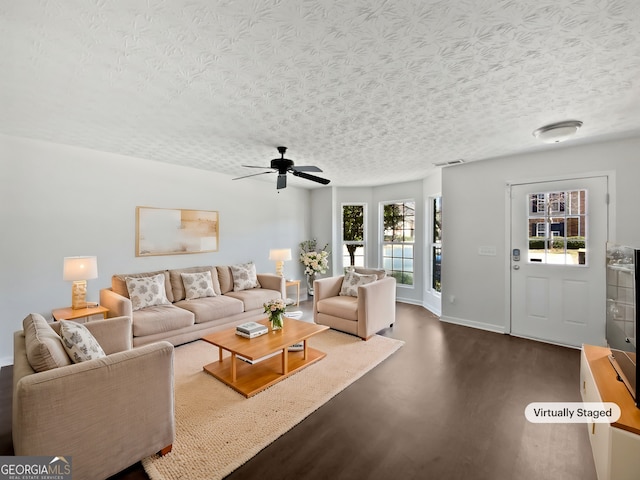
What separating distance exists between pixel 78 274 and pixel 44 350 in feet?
6.42

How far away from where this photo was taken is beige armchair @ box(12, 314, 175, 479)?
1.37 meters

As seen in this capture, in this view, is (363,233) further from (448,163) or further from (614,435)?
(614,435)

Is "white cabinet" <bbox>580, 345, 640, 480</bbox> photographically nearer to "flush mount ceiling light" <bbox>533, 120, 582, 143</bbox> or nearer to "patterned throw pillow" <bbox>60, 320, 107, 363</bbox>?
"flush mount ceiling light" <bbox>533, 120, 582, 143</bbox>

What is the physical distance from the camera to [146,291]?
12.0 feet

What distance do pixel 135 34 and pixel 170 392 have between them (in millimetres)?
2106

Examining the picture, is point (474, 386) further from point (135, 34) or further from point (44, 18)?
point (44, 18)

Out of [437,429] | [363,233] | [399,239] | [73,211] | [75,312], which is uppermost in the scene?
[73,211]

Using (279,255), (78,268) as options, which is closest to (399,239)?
(279,255)

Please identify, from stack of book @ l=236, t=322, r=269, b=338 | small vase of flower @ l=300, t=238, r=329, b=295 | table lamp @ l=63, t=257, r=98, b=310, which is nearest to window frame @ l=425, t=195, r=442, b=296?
small vase of flower @ l=300, t=238, r=329, b=295

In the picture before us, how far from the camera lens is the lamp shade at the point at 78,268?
308 centimetres

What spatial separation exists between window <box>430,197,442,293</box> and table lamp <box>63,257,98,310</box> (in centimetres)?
516

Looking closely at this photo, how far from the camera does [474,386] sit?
2627 mm

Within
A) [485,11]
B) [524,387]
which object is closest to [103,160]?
[485,11]

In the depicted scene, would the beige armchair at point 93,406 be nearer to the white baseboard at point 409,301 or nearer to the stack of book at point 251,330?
the stack of book at point 251,330
